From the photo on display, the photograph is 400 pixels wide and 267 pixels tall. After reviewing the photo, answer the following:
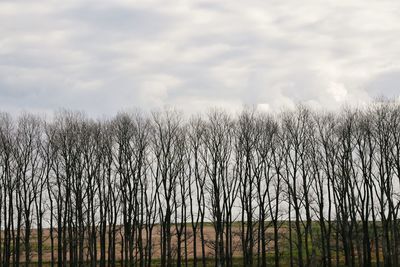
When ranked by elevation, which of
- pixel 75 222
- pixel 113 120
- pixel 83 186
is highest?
pixel 113 120

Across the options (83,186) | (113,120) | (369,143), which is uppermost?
(113,120)

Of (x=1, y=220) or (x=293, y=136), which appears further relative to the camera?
(x=293, y=136)

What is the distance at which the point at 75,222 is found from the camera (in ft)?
149

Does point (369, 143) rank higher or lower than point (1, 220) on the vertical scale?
higher

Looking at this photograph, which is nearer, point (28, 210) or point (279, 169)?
point (28, 210)

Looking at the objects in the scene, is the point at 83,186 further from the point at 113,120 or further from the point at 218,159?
the point at 218,159

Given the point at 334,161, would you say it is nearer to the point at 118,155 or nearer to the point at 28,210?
the point at 118,155

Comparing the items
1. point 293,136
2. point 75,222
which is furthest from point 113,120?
point 293,136

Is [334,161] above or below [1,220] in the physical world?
above

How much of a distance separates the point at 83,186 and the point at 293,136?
62.0 feet

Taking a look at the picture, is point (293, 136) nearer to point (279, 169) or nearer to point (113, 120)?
point (279, 169)

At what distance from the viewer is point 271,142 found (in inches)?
1842

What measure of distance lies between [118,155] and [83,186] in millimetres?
4042

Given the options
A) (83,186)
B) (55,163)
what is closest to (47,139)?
(55,163)
